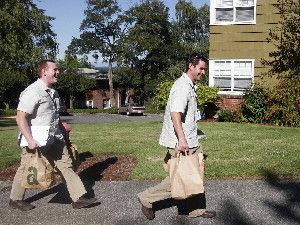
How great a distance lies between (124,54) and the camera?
214ft

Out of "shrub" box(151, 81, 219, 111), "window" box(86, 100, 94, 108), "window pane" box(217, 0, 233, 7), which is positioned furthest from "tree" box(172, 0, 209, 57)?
"shrub" box(151, 81, 219, 111)

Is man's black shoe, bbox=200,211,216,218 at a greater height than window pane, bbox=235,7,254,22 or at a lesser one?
lesser

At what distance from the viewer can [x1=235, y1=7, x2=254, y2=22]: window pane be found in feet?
60.8

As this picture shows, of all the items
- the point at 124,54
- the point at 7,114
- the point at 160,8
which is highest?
the point at 160,8

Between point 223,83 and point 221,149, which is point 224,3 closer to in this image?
point 223,83

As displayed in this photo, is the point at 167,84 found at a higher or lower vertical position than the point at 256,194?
higher

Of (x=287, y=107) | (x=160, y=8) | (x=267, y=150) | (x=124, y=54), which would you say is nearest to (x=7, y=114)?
(x=124, y=54)

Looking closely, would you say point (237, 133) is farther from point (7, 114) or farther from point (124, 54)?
point (124, 54)

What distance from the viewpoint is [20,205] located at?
598 centimetres

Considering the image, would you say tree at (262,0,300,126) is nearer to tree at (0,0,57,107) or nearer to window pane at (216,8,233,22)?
window pane at (216,8,233,22)

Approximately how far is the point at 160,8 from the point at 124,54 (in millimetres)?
8681

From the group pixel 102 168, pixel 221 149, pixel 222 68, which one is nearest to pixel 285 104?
pixel 222 68

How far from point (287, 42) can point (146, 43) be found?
48826 mm

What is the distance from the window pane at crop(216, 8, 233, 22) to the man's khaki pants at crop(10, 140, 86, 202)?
14358 millimetres
